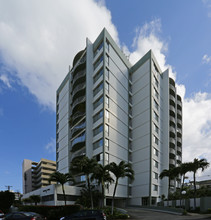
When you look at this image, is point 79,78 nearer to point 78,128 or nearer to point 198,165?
point 78,128

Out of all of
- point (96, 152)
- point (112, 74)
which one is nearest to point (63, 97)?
point (112, 74)

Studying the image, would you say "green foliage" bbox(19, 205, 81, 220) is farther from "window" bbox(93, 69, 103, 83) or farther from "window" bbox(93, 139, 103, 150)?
"window" bbox(93, 69, 103, 83)

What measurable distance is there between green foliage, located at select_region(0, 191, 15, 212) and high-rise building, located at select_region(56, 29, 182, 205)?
60.3 feet

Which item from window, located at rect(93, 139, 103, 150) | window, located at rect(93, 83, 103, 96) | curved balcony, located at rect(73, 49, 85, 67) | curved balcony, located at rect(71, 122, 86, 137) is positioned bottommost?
window, located at rect(93, 139, 103, 150)

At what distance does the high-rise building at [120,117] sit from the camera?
54.4m

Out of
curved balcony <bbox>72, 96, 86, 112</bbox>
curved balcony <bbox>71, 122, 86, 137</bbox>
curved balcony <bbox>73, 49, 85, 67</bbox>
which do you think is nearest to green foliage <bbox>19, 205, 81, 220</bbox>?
curved balcony <bbox>71, 122, 86, 137</bbox>

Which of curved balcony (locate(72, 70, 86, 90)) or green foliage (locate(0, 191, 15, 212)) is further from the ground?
curved balcony (locate(72, 70, 86, 90))

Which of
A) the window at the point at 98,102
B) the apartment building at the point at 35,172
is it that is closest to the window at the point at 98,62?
the window at the point at 98,102

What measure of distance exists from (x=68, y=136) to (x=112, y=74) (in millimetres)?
22922

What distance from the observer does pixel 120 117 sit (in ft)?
194

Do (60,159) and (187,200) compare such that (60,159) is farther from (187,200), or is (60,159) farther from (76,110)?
(187,200)

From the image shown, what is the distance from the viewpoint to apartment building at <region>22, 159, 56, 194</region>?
138 m

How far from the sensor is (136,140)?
2442 inches

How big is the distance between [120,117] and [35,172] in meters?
113
